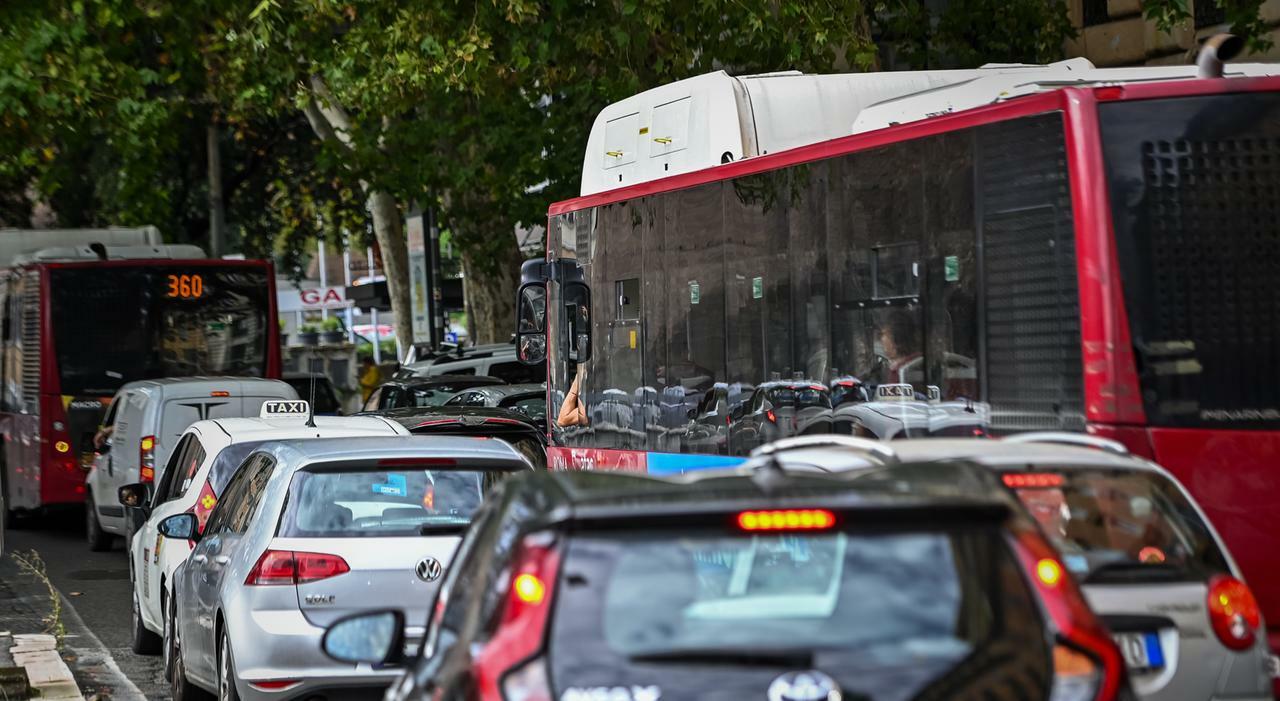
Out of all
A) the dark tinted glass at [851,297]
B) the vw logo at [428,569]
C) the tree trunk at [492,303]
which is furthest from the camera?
the tree trunk at [492,303]

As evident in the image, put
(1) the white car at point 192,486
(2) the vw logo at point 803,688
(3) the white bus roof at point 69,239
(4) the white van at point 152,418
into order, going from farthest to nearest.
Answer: (3) the white bus roof at point 69,239
(4) the white van at point 152,418
(1) the white car at point 192,486
(2) the vw logo at point 803,688

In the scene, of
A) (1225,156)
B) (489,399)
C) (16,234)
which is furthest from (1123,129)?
(16,234)

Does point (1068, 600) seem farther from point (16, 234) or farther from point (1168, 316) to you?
Answer: point (16, 234)

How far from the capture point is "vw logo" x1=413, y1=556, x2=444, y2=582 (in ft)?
27.8

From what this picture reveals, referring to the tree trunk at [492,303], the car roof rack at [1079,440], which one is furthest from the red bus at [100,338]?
the car roof rack at [1079,440]

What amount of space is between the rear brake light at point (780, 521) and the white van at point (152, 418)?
13620mm

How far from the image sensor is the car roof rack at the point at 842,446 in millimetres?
5914

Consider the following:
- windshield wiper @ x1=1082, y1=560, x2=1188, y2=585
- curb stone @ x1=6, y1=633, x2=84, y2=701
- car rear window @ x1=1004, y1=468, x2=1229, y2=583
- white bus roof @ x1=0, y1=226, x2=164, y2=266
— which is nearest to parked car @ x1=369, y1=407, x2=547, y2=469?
curb stone @ x1=6, y1=633, x2=84, y2=701

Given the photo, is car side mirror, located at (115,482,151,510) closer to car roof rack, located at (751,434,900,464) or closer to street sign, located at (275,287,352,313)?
car roof rack, located at (751,434,900,464)

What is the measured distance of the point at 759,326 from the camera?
11.0m

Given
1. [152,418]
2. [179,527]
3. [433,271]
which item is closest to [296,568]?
[179,527]

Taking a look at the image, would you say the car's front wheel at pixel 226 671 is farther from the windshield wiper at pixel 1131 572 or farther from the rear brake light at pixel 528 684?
the rear brake light at pixel 528 684

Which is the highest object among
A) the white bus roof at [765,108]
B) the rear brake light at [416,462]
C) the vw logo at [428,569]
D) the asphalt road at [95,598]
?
the white bus roof at [765,108]

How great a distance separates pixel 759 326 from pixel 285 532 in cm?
338
